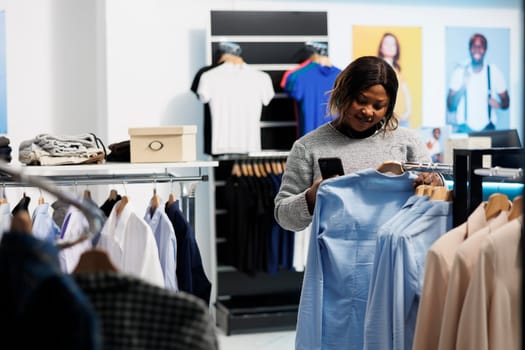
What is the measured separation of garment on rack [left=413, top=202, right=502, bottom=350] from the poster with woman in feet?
15.5

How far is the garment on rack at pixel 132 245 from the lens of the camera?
2.80 meters

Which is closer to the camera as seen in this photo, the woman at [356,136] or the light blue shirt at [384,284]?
the light blue shirt at [384,284]

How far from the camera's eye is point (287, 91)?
5781mm

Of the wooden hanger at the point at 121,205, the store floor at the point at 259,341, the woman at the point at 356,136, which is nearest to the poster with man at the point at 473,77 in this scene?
the store floor at the point at 259,341

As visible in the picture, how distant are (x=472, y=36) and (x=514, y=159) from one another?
3.93 meters

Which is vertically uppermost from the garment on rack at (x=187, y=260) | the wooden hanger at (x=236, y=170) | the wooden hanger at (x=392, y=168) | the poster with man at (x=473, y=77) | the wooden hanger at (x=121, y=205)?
the poster with man at (x=473, y=77)

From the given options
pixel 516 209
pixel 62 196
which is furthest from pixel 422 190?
pixel 62 196

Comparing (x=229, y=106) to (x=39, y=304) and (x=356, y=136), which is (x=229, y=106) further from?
(x=39, y=304)

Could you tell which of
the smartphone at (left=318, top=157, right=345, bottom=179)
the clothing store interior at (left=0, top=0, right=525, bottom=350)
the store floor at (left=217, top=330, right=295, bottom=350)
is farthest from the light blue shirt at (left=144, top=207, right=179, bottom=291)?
the store floor at (left=217, top=330, right=295, bottom=350)

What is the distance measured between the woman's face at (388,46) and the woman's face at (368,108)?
3874 mm

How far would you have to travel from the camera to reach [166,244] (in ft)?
9.91

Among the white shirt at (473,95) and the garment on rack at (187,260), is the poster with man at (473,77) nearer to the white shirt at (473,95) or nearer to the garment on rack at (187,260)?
the white shirt at (473,95)

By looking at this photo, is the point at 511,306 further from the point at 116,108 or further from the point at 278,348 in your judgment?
the point at 116,108

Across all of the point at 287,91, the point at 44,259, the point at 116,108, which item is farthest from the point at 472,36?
the point at 44,259
